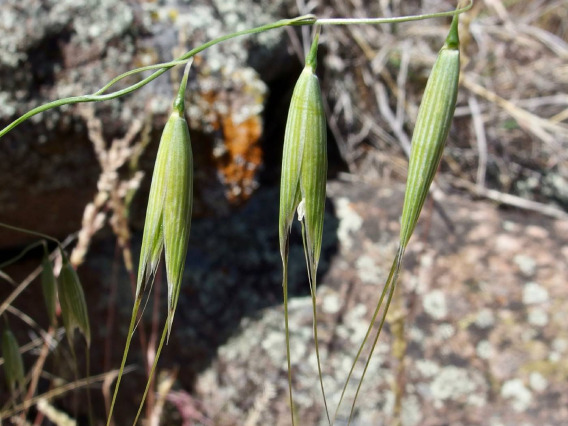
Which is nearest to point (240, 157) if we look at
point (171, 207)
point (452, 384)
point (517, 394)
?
point (452, 384)

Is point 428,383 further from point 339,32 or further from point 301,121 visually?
point 339,32

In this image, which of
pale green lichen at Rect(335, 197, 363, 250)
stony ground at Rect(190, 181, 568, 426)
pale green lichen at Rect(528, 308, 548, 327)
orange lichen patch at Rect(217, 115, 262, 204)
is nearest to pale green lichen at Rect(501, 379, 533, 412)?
stony ground at Rect(190, 181, 568, 426)

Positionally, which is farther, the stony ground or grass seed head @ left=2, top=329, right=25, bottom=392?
the stony ground

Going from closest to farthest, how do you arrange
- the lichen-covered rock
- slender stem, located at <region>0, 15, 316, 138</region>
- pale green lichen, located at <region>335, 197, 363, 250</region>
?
slender stem, located at <region>0, 15, 316, 138</region>
the lichen-covered rock
pale green lichen, located at <region>335, 197, 363, 250</region>

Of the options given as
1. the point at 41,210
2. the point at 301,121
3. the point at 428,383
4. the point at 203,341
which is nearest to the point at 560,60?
the point at 428,383

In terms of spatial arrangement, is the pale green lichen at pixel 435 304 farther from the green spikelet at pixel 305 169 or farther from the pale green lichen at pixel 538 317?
the green spikelet at pixel 305 169

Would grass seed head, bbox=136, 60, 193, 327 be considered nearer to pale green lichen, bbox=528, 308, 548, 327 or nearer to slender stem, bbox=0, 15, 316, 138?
slender stem, bbox=0, 15, 316, 138
